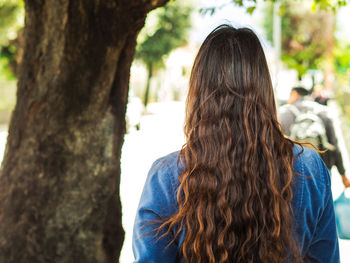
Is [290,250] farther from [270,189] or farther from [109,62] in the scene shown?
[109,62]

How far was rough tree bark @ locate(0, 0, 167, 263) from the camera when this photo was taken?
3059 millimetres

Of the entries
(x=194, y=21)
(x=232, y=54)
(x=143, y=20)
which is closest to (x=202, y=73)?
(x=232, y=54)

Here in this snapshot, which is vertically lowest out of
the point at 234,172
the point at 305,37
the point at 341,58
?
the point at 234,172

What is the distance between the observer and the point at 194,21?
29.4m

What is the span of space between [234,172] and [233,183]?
4 centimetres

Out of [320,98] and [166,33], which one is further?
[166,33]

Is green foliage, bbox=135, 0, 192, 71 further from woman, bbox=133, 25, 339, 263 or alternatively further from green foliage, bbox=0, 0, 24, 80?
woman, bbox=133, 25, 339, 263

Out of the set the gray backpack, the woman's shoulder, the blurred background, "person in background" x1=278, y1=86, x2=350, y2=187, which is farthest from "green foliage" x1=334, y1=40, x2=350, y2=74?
the woman's shoulder

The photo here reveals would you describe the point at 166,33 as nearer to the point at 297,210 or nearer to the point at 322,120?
the point at 322,120

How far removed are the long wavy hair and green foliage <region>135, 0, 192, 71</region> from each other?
86.1 ft

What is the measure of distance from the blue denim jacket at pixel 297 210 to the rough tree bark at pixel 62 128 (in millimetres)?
1641

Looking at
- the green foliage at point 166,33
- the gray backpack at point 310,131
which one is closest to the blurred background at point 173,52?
the green foliage at point 166,33

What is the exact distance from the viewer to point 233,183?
1546 millimetres

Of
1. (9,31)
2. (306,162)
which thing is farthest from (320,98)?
(9,31)
